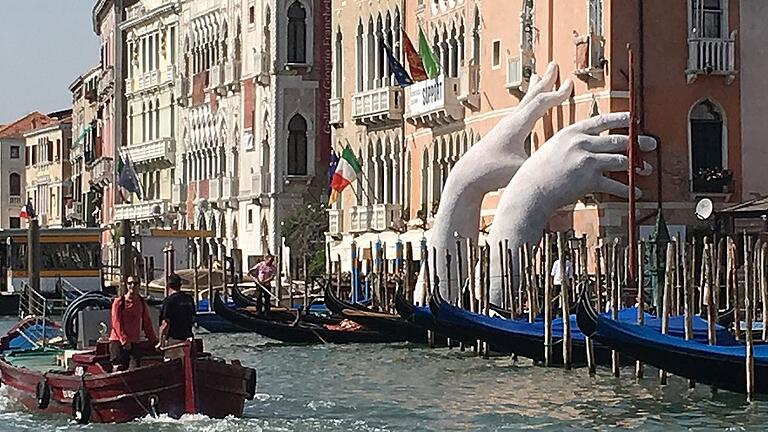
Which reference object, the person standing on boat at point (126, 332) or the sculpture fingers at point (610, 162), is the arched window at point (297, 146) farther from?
the person standing on boat at point (126, 332)

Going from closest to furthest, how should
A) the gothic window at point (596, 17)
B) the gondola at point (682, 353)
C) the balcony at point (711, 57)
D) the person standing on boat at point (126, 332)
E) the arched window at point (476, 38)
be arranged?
1. the person standing on boat at point (126, 332)
2. the gondola at point (682, 353)
3. the gothic window at point (596, 17)
4. the balcony at point (711, 57)
5. the arched window at point (476, 38)

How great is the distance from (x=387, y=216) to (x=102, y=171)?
69.0ft

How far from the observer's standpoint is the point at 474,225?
77.0ft

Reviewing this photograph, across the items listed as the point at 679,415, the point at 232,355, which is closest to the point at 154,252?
the point at 232,355

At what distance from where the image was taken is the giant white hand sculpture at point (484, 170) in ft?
75.5

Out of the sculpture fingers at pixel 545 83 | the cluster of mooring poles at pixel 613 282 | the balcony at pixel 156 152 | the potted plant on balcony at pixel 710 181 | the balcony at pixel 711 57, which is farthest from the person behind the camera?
the balcony at pixel 156 152

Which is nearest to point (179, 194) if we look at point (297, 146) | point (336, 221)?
point (297, 146)

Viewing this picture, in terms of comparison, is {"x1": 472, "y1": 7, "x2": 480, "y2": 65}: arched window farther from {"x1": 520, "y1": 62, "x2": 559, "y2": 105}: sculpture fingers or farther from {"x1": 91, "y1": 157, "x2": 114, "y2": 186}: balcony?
{"x1": 91, "y1": 157, "x2": 114, "y2": 186}: balcony

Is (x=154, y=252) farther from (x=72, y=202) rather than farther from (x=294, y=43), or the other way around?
(x=72, y=202)

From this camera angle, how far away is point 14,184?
66562 millimetres

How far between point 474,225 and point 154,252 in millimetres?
14359

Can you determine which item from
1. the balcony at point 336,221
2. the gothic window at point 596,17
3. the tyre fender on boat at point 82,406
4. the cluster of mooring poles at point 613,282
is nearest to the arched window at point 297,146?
the balcony at point 336,221

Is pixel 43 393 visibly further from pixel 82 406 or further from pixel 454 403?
pixel 454 403

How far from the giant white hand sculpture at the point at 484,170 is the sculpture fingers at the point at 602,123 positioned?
3.56ft
